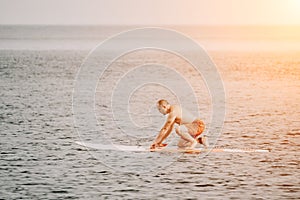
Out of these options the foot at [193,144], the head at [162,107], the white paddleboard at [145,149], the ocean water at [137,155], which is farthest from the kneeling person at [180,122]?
the white paddleboard at [145,149]

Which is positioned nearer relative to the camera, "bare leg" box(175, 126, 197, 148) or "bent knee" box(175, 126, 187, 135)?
"bent knee" box(175, 126, 187, 135)

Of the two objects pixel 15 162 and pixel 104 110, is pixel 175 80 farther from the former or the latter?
pixel 15 162

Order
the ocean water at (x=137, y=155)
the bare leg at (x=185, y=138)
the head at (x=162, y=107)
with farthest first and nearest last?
the bare leg at (x=185, y=138)
the head at (x=162, y=107)
the ocean water at (x=137, y=155)

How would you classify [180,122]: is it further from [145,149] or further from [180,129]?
[145,149]

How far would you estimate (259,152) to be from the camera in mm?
31250

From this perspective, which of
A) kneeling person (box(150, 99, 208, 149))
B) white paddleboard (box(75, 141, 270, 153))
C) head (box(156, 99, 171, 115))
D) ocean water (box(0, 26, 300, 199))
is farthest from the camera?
white paddleboard (box(75, 141, 270, 153))

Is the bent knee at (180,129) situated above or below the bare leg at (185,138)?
above

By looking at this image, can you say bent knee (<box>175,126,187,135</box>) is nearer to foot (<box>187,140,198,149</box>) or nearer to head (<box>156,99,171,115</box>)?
head (<box>156,99,171,115</box>)

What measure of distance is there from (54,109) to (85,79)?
24.6 meters

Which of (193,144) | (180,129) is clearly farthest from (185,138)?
(180,129)

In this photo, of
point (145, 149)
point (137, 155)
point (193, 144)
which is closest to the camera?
point (193, 144)

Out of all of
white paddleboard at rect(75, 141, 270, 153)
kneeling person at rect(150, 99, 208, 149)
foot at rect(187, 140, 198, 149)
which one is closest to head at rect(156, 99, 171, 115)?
kneeling person at rect(150, 99, 208, 149)

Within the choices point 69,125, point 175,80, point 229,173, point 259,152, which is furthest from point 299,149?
point 175,80

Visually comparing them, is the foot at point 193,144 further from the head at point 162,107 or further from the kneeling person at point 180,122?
the head at point 162,107
